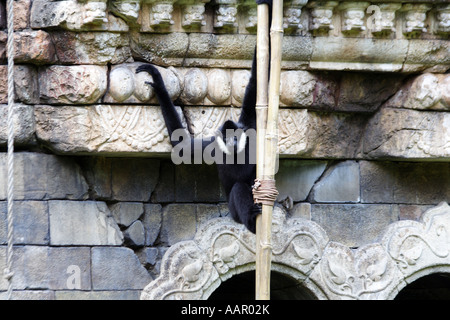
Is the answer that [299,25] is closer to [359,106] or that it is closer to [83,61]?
[359,106]

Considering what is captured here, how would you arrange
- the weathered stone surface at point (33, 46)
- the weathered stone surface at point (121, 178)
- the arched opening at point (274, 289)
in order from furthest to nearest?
the arched opening at point (274, 289)
the weathered stone surface at point (121, 178)
the weathered stone surface at point (33, 46)

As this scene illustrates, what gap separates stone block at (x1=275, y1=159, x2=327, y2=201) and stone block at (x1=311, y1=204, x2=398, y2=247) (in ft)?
0.50

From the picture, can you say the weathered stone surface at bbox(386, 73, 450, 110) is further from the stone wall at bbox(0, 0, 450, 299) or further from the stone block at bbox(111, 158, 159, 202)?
the stone block at bbox(111, 158, 159, 202)

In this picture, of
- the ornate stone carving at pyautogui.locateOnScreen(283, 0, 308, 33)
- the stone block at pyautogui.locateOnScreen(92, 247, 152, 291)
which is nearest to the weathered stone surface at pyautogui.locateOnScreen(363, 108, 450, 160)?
the ornate stone carving at pyautogui.locateOnScreen(283, 0, 308, 33)

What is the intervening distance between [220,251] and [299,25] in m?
1.69

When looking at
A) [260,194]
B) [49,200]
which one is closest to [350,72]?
[260,194]

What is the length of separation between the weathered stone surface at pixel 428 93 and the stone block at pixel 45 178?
2.41 m

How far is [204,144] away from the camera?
564 centimetres

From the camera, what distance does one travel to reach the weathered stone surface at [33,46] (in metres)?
5.41

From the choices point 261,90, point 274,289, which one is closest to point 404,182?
point 274,289

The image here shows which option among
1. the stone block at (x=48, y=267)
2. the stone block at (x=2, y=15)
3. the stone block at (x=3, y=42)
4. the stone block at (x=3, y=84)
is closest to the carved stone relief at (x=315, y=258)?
the stone block at (x=48, y=267)

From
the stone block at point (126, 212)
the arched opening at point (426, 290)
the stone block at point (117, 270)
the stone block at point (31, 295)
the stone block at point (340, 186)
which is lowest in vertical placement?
the arched opening at point (426, 290)

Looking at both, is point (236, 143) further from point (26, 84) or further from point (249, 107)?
point (26, 84)

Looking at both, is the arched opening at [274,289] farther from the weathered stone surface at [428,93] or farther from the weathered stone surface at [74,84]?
the weathered stone surface at [74,84]
